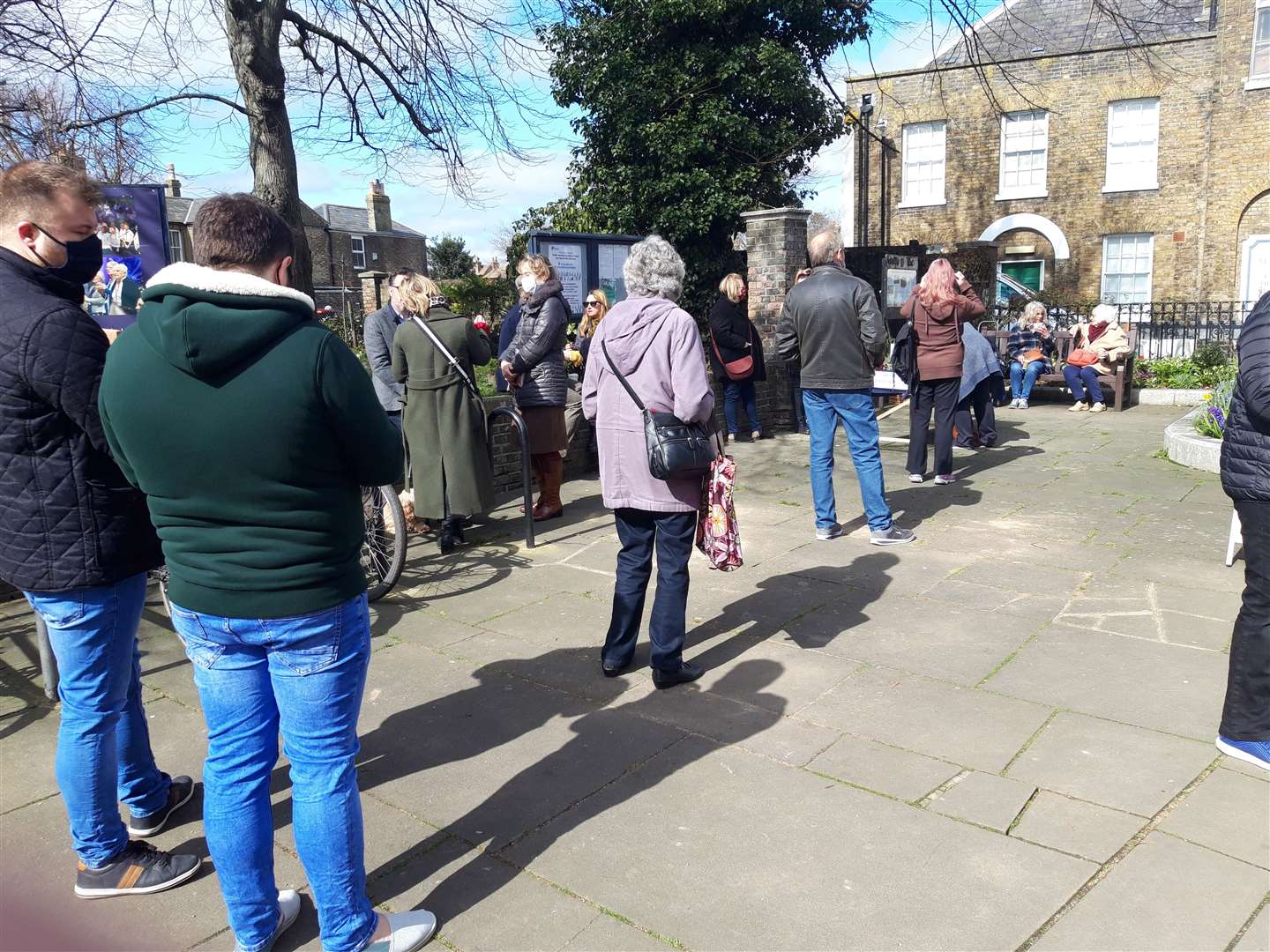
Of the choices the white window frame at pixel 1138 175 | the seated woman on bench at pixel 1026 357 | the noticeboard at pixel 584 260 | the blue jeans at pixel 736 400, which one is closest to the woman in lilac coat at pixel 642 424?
the blue jeans at pixel 736 400

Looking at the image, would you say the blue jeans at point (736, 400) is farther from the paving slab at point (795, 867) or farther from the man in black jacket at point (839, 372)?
the paving slab at point (795, 867)

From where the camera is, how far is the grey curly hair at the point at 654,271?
400cm

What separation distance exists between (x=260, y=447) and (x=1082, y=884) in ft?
8.05

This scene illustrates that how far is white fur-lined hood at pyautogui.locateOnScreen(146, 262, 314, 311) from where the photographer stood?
2.11m

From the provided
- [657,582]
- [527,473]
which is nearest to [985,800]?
[657,582]

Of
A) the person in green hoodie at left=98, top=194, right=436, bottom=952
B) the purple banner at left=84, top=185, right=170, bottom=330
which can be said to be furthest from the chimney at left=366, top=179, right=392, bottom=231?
the person in green hoodie at left=98, top=194, right=436, bottom=952

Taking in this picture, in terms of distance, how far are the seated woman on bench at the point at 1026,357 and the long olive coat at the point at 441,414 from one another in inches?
355

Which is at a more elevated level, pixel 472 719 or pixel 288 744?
pixel 288 744

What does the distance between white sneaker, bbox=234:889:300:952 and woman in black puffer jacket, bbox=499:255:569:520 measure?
4471 mm

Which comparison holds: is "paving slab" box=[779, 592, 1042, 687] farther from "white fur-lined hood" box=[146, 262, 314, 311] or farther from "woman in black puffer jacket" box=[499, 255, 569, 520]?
"white fur-lined hood" box=[146, 262, 314, 311]

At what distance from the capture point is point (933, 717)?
12.4ft

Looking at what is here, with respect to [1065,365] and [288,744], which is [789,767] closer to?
[288,744]

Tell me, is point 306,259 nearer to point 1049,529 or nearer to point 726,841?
point 726,841

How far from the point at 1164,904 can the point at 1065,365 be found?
37.1 feet
